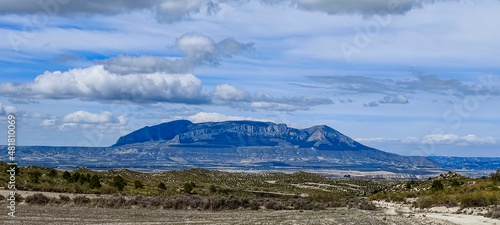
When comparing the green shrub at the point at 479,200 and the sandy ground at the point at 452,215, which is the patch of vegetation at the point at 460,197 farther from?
the sandy ground at the point at 452,215

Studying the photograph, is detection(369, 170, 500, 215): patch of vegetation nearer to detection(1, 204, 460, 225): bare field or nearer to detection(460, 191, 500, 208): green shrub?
detection(460, 191, 500, 208): green shrub

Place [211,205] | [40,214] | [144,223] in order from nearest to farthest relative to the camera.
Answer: [144,223] < [40,214] < [211,205]

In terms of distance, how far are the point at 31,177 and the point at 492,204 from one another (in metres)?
43.9

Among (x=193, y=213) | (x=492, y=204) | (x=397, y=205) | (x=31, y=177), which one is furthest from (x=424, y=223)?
(x=31, y=177)

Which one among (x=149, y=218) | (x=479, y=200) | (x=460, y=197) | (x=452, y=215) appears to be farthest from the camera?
(x=460, y=197)

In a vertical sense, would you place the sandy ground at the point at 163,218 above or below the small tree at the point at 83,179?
below

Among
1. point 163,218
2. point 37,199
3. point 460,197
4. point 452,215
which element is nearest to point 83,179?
point 37,199

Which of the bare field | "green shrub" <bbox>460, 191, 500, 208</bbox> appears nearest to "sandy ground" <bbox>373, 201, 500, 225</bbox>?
"green shrub" <bbox>460, 191, 500, 208</bbox>

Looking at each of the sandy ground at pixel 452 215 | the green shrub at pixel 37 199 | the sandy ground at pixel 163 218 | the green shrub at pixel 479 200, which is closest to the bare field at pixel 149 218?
the sandy ground at pixel 163 218

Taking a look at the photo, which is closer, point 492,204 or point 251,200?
point 492,204

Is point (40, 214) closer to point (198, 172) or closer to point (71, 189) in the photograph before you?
point (71, 189)

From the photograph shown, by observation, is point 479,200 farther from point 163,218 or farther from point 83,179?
point 83,179

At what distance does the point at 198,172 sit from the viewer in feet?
413


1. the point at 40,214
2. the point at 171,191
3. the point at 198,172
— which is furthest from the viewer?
the point at 198,172
